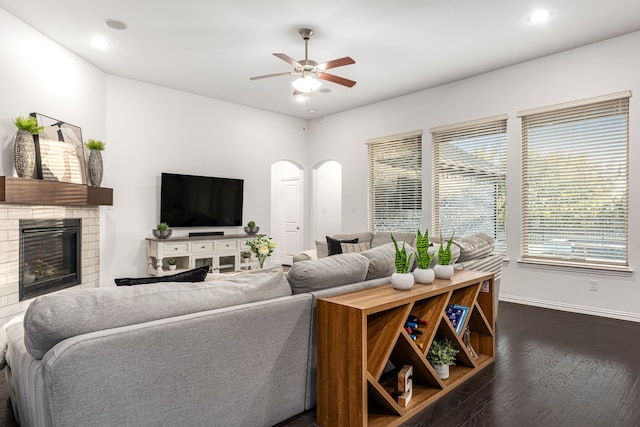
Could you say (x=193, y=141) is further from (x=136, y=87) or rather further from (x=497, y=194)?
(x=497, y=194)

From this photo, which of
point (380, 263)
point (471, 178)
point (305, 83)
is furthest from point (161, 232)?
point (471, 178)

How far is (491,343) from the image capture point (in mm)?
2896

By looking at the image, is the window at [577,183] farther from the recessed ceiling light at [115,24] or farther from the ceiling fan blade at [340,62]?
the recessed ceiling light at [115,24]

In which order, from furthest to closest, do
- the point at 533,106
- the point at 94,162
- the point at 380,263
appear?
the point at 533,106, the point at 94,162, the point at 380,263

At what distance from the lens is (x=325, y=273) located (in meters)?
2.17

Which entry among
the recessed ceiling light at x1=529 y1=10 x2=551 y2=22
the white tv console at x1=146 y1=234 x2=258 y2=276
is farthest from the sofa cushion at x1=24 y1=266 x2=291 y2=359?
the white tv console at x1=146 y1=234 x2=258 y2=276

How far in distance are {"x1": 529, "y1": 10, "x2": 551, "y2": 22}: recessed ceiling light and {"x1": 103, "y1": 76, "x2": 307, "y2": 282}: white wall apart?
4495mm

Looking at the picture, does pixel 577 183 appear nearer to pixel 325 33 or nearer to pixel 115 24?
pixel 325 33

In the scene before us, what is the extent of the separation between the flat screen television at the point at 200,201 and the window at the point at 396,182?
229 centimetres

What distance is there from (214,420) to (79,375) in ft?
2.03

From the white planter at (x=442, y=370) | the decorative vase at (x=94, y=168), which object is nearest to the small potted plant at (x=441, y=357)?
the white planter at (x=442, y=370)

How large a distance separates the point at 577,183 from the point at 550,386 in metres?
2.81

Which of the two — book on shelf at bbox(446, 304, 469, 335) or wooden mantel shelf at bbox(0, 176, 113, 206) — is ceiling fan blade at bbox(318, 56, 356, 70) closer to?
book on shelf at bbox(446, 304, 469, 335)

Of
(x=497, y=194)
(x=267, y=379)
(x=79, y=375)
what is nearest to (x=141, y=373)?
(x=79, y=375)
